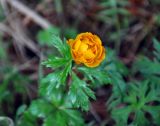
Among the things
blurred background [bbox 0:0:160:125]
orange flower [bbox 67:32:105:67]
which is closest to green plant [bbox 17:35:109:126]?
orange flower [bbox 67:32:105:67]

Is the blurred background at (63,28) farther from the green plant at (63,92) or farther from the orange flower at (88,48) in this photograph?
the orange flower at (88,48)

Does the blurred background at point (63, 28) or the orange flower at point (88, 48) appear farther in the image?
the blurred background at point (63, 28)

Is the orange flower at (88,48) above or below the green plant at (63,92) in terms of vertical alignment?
above

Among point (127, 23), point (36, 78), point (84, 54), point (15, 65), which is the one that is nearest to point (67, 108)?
point (84, 54)

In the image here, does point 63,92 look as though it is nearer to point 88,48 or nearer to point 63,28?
point 88,48

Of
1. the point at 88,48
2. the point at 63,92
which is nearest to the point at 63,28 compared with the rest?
the point at 63,92

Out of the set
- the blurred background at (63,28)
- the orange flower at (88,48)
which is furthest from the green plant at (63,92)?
the blurred background at (63,28)

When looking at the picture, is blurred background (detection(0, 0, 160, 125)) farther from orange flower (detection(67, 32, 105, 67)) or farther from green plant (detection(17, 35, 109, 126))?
orange flower (detection(67, 32, 105, 67))

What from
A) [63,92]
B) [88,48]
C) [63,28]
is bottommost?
[63,92]

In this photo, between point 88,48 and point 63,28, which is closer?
point 88,48
